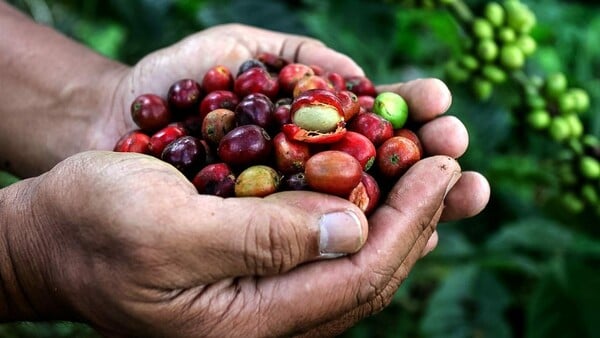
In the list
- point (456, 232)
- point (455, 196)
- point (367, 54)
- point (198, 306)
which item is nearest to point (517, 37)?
point (367, 54)

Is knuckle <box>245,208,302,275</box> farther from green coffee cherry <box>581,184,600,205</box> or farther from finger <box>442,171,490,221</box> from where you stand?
green coffee cherry <box>581,184,600,205</box>

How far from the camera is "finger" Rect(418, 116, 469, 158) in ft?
6.68

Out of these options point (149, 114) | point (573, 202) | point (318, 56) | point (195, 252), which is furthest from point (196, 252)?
point (573, 202)

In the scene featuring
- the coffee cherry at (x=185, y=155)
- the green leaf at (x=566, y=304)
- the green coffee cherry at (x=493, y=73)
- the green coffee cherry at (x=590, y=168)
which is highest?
the coffee cherry at (x=185, y=155)

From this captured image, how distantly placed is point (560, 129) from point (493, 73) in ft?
1.29

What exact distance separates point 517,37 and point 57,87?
2.14 meters

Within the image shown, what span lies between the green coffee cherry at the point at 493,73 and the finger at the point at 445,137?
0.85m

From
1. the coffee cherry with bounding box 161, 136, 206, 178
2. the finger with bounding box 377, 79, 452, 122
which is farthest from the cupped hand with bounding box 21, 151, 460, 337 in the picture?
the finger with bounding box 377, 79, 452, 122

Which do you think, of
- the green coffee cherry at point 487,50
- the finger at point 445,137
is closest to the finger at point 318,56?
the finger at point 445,137

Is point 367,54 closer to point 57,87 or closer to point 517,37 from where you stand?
point 517,37

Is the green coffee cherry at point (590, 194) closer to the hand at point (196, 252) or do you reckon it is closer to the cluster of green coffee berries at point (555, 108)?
the cluster of green coffee berries at point (555, 108)

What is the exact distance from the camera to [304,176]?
175 centimetres

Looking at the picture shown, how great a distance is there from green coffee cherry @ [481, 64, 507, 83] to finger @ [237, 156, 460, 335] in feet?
4.16

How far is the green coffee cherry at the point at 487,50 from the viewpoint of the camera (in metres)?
2.74
